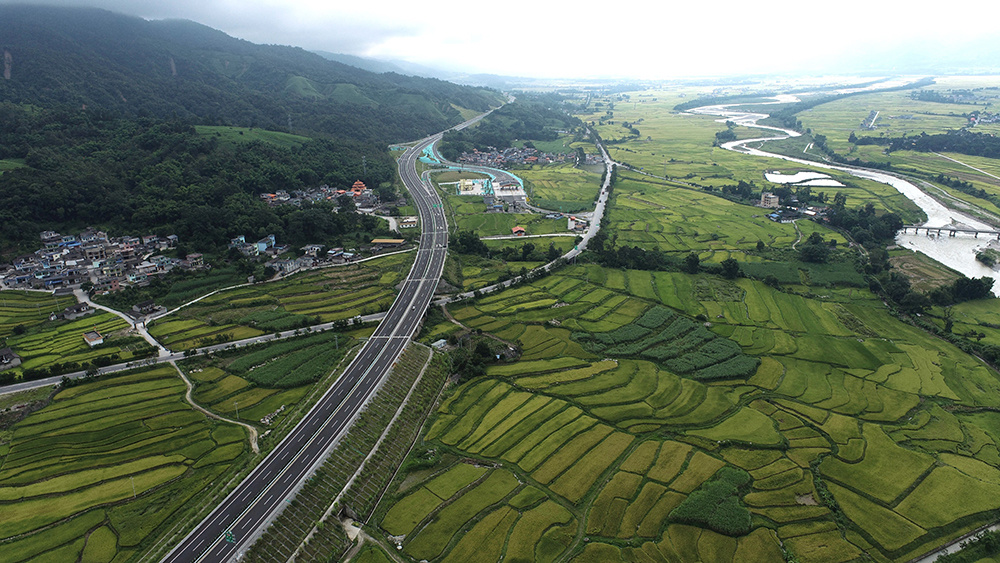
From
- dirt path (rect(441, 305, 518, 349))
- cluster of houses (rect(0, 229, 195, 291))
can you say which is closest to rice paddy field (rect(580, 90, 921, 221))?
dirt path (rect(441, 305, 518, 349))

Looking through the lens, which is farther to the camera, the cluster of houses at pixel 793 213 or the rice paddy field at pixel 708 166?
the rice paddy field at pixel 708 166

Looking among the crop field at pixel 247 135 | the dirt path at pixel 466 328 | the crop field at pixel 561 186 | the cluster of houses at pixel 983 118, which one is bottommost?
the crop field at pixel 561 186

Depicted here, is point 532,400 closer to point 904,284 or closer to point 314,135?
point 904,284

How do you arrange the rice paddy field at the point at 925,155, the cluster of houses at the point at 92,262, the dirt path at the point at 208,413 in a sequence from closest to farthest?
1. the dirt path at the point at 208,413
2. the cluster of houses at the point at 92,262
3. the rice paddy field at the point at 925,155

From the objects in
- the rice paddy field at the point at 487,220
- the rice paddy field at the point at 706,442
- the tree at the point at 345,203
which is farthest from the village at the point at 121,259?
the rice paddy field at the point at 706,442

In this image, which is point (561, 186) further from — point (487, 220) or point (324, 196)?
point (324, 196)

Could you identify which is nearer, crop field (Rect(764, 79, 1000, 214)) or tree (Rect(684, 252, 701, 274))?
tree (Rect(684, 252, 701, 274))

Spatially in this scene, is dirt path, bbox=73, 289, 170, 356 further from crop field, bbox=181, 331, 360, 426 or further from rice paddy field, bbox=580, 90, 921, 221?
rice paddy field, bbox=580, 90, 921, 221

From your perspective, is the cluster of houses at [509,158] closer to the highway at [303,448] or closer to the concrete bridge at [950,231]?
the concrete bridge at [950,231]

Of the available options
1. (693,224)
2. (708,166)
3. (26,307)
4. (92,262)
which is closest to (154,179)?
(92,262)
